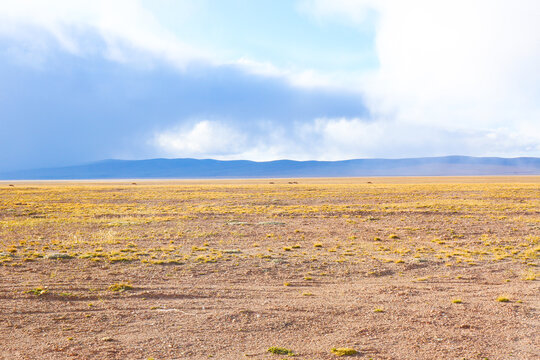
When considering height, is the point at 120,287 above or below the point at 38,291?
below

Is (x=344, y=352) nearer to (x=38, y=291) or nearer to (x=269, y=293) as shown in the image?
(x=269, y=293)

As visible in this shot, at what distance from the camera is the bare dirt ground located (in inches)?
380

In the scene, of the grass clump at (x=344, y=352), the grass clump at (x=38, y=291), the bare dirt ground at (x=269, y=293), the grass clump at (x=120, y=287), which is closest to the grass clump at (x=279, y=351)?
the bare dirt ground at (x=269, y=293)

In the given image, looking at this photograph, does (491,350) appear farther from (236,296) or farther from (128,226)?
(128,226)

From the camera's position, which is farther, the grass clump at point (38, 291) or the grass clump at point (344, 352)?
the grass clump at point (38, 291)

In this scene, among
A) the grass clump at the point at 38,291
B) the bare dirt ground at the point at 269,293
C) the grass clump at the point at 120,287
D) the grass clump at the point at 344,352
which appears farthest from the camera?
the grass clump at the point at 120,287

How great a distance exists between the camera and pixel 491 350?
30.4 feet

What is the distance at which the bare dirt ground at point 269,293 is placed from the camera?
966 cm

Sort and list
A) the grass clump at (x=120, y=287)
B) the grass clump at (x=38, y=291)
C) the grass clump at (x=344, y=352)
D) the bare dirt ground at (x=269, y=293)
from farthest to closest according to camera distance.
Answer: the grass clump at (x=120, y=287) < the grass clump at (x=38, y=291) < the bare dirt ground at (x=269, y=293) < the grass clump at (x=344, y=352)

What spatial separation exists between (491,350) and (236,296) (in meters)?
6.76

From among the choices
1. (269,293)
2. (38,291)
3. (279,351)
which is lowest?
(269,293)

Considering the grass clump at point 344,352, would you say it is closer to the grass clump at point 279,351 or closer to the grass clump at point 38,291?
the grass clump at point 279,351

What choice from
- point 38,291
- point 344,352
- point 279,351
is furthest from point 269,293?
point 38,291

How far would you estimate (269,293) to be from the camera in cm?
1391
